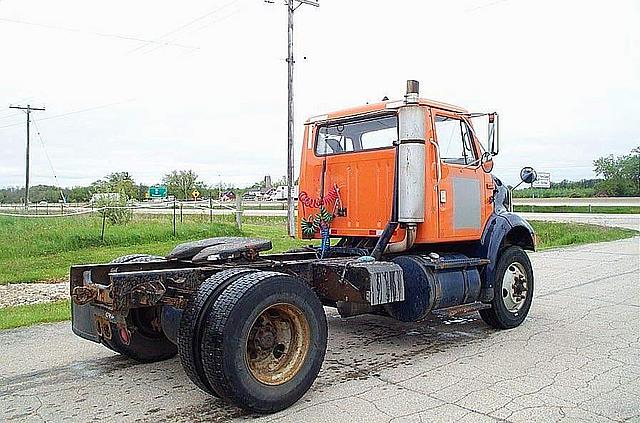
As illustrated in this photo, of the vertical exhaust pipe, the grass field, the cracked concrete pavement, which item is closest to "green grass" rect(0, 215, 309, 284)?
the grass field

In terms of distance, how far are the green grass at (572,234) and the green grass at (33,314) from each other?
57.5ft

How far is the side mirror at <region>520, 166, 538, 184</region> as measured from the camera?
27.5 ft

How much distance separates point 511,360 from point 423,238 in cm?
164

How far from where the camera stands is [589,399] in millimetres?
5461

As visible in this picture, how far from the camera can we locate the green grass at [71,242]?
14.7 m

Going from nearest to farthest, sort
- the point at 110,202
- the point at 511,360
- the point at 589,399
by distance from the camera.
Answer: the point at 589,399, the point at 511,360, the point at 110,202

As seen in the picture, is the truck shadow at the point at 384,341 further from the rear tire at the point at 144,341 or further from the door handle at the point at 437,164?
the door handle at the point at 437,164

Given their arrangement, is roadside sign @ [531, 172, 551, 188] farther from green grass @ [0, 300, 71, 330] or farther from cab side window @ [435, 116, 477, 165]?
green grass @ [0, 300, 71, 330]

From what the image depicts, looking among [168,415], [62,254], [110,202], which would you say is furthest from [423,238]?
[110,202]

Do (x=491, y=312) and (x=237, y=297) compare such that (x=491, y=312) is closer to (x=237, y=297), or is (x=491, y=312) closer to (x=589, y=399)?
(x=589, y=399)

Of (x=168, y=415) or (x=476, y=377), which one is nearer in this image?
(x=168, y=415)

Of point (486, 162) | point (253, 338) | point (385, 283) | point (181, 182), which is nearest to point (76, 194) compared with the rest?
point (181, 182)

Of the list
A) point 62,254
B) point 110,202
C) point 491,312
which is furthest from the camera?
point 110,202

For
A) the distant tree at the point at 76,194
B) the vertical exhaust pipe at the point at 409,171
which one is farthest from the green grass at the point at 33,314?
the distant tree at the point at 76,194
